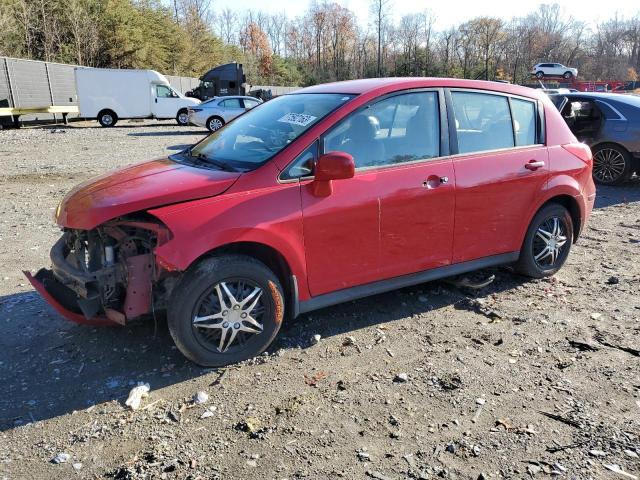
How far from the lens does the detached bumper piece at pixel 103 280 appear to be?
11.1 ft

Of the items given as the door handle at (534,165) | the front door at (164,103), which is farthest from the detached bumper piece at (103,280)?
the front door at (164,103)

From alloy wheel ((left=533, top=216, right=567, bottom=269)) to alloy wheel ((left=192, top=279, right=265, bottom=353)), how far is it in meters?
2.88

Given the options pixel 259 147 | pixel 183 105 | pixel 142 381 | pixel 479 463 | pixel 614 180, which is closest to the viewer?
pixel 479 463

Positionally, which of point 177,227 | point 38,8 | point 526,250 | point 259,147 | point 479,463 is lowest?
point 479,463

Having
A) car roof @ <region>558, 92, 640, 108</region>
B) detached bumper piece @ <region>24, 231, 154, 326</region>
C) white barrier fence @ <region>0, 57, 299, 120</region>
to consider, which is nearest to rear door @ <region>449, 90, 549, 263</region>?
detached bumper piece @ <region>24, 231, 154, 326</region>

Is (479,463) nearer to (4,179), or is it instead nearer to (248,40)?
(4,179)

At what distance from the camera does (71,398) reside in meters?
3.26

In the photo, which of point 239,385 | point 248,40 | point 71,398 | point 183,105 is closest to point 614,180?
point 239,385

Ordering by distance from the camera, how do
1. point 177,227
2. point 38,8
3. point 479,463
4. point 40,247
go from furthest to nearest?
point 38,8, point 40,247, point 177,227, point 479,463

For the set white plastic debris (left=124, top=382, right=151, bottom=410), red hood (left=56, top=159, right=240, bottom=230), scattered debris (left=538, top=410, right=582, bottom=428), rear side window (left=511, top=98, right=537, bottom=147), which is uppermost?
rear side window (left=511, top=98, right=537, bottom=147)

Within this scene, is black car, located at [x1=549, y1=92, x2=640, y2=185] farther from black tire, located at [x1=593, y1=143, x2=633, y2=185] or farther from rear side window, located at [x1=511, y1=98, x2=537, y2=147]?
rear side window, located at [x1=511, y1=98, x2=537, y2=147]

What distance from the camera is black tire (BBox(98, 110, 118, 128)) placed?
25.9 metres

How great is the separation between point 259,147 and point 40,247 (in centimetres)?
352

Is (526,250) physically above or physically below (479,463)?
above
